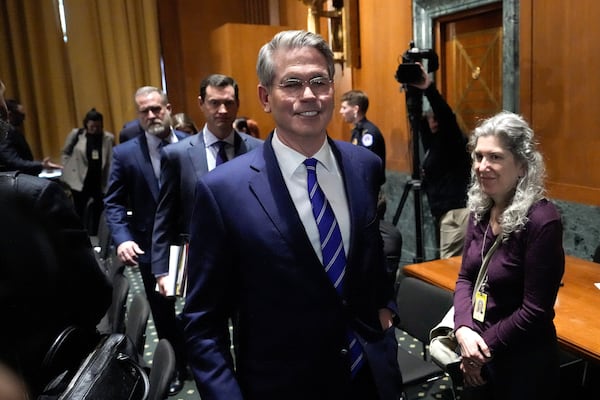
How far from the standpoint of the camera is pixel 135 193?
2.81 m

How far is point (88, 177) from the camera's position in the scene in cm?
577

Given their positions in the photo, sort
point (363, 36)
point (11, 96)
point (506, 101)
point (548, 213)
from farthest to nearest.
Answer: point (11, 96) → point (363, 36) → point (506, 101) → point (548, 213)

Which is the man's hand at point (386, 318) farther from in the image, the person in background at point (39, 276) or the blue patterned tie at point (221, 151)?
the blue patterned tie at point (221, 151)

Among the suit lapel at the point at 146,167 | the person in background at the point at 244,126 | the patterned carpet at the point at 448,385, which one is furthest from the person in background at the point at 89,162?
the suit lapel at the point at 146,167

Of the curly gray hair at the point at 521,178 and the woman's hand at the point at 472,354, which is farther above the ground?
the curly gray hair at the point at 521,178

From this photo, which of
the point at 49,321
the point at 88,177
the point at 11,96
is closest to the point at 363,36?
the point at 88,177

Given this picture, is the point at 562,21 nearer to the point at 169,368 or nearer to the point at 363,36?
the point at 363,36

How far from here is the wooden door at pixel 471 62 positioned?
3996 mm

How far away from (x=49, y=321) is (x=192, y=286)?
40 cm

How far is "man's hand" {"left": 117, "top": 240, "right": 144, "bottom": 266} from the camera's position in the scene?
260 cm

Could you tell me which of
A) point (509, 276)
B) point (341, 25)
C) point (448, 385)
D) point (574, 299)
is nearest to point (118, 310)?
point (509, 276)

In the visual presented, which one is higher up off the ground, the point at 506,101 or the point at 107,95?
the point at 107,95

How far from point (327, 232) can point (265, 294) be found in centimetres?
22

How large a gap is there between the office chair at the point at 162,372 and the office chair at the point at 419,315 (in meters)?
0.98
